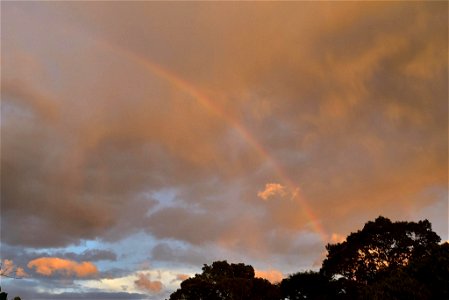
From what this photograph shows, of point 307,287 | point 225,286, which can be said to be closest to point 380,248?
point 307,287

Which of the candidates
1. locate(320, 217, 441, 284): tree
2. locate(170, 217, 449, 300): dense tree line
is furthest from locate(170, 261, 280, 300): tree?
locate(320, 217, 441, 284): tree

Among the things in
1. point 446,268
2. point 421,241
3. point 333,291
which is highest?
point 421,241

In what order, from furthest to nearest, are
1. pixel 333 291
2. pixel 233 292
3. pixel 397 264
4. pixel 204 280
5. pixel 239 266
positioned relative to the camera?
pixel 239 266 < pixel 204 280 < pixel 233 292 < pixel 333 291 < pixel 397 264

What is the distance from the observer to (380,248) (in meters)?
61.8

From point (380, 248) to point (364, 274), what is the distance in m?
4.64

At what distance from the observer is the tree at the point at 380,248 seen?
5962cm

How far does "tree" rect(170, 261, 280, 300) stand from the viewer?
2940 inches

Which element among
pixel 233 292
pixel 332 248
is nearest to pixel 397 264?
pixel 332 248

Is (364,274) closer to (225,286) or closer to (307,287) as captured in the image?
(307,287)

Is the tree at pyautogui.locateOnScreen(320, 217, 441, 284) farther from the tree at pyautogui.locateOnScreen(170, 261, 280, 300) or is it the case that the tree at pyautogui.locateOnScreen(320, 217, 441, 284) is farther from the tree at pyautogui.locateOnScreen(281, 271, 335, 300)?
the tree at pyautogui.locateOnScreen(170, 261, 280, 300)

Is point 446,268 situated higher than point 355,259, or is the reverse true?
point 355,259

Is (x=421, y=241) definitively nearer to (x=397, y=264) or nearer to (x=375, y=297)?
(x=397, y=264)

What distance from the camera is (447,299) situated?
28266 mm

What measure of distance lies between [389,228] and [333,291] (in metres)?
15.2
